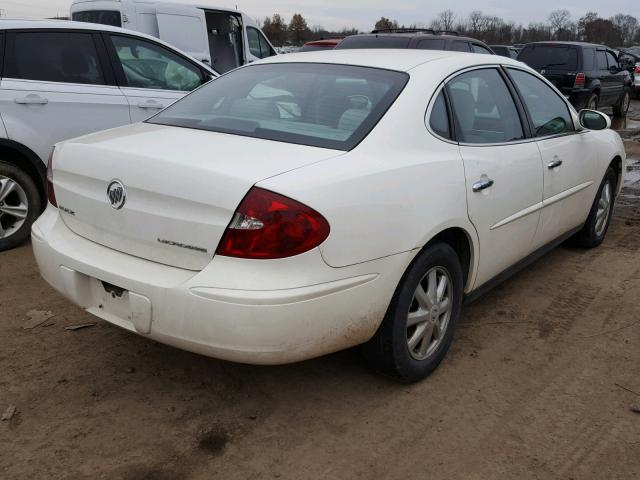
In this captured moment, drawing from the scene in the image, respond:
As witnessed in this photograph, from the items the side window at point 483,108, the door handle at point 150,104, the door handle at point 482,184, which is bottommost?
the door handle at point 482,184

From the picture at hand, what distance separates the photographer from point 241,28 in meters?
12.4

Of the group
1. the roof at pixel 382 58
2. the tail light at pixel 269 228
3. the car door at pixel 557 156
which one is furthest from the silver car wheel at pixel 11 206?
the car door at pixel 557 156

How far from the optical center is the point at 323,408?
287 centimetres

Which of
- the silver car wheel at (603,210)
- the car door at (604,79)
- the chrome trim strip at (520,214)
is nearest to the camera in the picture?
the chrome trim strip at (520,214)

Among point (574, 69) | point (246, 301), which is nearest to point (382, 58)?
point (246, 301)

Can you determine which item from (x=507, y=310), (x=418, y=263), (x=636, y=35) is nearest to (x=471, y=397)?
(x=418, y=263)

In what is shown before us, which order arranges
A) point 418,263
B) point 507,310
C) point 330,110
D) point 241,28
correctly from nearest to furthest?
point 418,263 → point 330,110 → point 507,310 → point 241,28

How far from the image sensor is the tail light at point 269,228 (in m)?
2.30

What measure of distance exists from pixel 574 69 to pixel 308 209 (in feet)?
40.3

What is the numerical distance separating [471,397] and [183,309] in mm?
1458

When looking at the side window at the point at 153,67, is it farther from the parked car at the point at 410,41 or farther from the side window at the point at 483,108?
the parked car at the point at 410,41

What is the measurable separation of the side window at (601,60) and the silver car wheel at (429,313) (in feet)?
41.1

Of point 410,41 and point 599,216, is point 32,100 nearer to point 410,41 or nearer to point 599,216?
point 599,216

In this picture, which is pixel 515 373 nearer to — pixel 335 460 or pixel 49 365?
pixel 335 460
